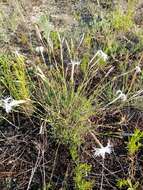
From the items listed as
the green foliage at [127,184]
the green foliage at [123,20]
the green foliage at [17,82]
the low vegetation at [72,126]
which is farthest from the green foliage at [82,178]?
the green foliage at [123,20]

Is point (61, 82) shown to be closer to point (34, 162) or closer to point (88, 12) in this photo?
point (34, 162)

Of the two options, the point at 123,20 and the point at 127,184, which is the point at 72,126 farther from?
the point at 123,20

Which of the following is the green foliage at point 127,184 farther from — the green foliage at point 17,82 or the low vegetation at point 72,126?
the green foliage at point 17,82

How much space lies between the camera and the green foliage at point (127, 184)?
1.62 m

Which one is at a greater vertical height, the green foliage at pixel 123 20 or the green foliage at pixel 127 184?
the green foliage at pixel 123 20

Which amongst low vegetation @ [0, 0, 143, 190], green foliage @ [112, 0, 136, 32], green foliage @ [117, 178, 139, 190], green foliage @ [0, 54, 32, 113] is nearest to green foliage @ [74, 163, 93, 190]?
low vegetation @ [0, 0, 143, 190]

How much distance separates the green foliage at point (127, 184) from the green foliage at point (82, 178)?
121mm

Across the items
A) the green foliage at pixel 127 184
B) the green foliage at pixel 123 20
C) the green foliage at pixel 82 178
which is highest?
the green foliage at pixel 123 20

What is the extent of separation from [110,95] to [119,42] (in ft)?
1.64

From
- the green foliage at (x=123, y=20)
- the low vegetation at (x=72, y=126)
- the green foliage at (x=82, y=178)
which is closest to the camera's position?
the green foliage at (x=82, y=178)

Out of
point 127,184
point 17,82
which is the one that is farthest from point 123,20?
point 127,184

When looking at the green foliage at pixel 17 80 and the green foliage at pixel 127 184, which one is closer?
the green foliage at pixel 127 184

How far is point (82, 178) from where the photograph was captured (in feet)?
5.57

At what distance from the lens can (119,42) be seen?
2367mm
